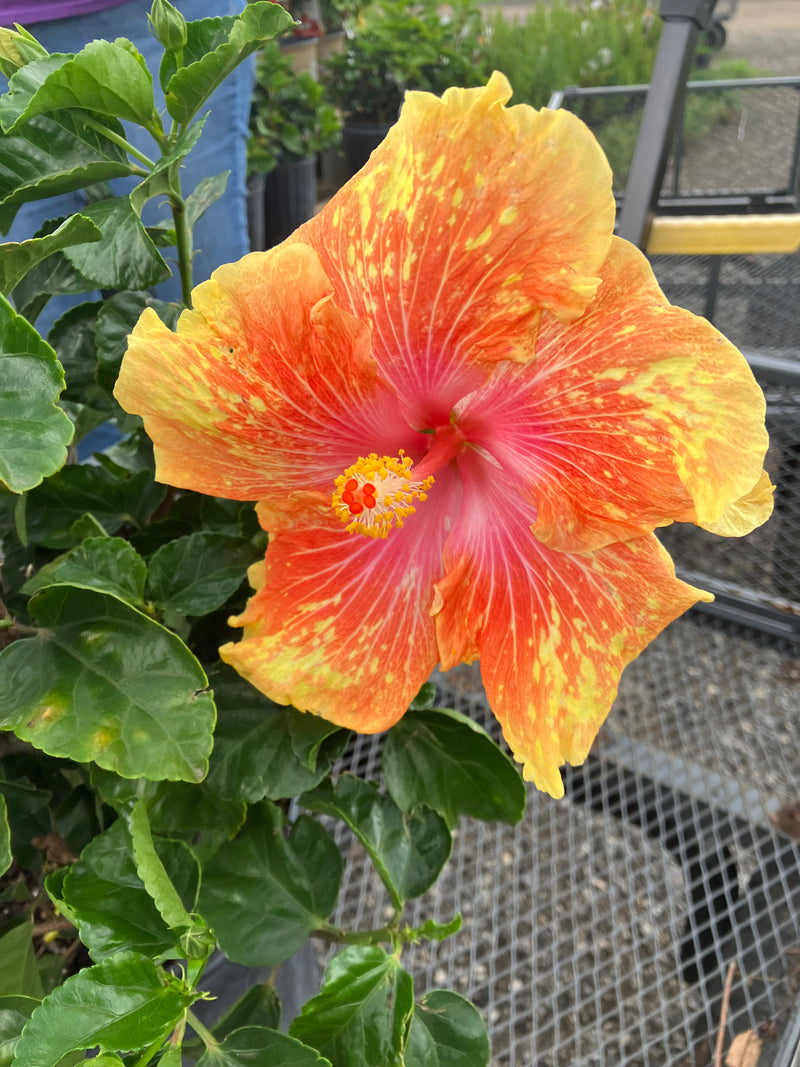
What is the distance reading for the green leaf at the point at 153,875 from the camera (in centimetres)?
46

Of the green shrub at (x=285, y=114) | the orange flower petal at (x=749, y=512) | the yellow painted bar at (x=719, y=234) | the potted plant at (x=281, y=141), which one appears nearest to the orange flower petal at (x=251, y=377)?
the orange flower petal at (x=749, y=512)

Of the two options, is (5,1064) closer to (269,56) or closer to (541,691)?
(541,691)

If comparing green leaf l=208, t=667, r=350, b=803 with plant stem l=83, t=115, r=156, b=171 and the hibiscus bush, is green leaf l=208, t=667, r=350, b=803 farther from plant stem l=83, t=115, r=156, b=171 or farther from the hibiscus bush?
plant stem l=83, t=115, r=156, b=171

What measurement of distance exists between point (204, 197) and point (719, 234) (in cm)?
121

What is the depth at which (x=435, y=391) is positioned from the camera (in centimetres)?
52

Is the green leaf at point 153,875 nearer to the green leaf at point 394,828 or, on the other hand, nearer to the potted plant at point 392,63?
the green leaf at point 394,828

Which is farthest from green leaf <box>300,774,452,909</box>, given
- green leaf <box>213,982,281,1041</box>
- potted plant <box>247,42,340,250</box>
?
potted plant <box>247,42,340,250</box>

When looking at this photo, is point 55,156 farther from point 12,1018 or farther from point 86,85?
point 12,1018

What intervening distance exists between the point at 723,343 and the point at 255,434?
0.25 meters

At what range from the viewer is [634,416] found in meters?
0.43

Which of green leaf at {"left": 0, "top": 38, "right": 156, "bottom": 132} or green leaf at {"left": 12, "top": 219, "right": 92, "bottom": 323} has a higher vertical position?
green leaf at {"left": 0, "top": 38, "right": 156, "bottom": 132}

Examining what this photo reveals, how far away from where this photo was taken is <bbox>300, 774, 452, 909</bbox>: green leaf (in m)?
0.62

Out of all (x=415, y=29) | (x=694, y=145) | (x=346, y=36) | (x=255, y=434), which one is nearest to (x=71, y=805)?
(x=255, y=434)

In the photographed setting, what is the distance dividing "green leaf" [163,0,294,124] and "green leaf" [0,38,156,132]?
17 millimetres
